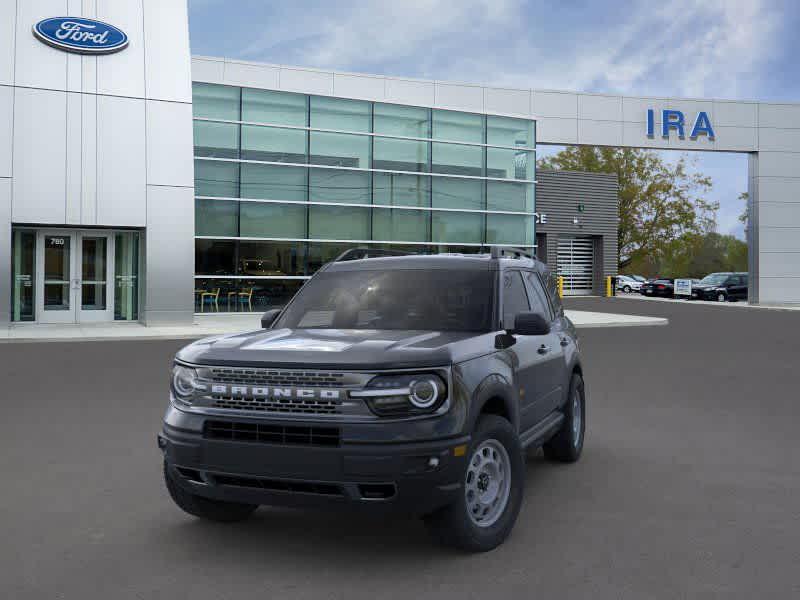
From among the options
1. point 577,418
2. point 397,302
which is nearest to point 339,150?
point 577,418

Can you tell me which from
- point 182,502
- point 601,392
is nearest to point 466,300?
point 182,502

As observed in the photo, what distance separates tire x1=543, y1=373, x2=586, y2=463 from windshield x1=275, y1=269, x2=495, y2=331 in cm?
172

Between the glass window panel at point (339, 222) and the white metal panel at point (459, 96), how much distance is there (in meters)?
9.58

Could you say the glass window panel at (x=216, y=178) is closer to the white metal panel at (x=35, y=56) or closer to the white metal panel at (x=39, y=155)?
the white metal panel at (x=39, y=155)

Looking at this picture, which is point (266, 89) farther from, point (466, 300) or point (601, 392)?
point (466, 300)

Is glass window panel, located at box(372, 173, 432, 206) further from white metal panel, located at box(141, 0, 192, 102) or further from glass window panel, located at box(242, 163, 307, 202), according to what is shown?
white metal panel, located at box(141, 0, 192, 102)

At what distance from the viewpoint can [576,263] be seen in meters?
56.1

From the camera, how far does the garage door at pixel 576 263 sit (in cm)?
5578

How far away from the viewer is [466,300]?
586 cm

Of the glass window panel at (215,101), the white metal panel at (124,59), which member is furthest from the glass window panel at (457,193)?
the white metal panel at (124,59)

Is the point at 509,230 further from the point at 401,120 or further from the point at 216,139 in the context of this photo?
the point at 216,139

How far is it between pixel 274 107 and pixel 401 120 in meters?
4.84

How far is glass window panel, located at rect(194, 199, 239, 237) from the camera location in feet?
92.3

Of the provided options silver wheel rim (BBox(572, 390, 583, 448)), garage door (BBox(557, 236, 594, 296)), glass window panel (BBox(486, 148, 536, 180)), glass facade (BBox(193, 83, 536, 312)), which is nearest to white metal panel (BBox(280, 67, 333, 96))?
glass facade (BBox(193, 83, 536, 312))
